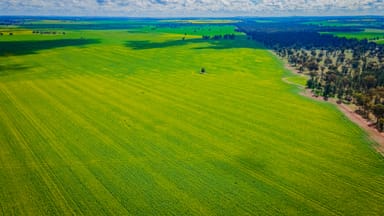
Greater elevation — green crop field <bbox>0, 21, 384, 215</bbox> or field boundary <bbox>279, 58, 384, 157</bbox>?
green crop field <bbox>0, 21, 384, 215</bbox>

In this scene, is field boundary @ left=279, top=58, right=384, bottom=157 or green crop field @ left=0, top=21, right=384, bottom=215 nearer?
green crop field @ left=0, top=21, right=384, bottom=215

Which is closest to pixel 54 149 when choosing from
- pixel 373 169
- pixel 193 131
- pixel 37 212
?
pixel 37 212

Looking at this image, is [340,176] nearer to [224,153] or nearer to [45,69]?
[224,153]

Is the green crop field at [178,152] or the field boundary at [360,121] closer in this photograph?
the green crop field at [178,152]

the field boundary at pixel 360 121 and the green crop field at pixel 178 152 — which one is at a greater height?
the green crop field at pixel 178 152

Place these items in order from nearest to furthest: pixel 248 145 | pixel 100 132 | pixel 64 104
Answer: pixel 248 145, pixel 100 132, pixel 64 104

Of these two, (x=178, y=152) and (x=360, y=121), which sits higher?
(x=178, y=152)

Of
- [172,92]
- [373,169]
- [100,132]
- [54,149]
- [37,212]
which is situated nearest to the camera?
[37,212]

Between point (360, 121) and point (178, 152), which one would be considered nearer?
point (178, 152)
